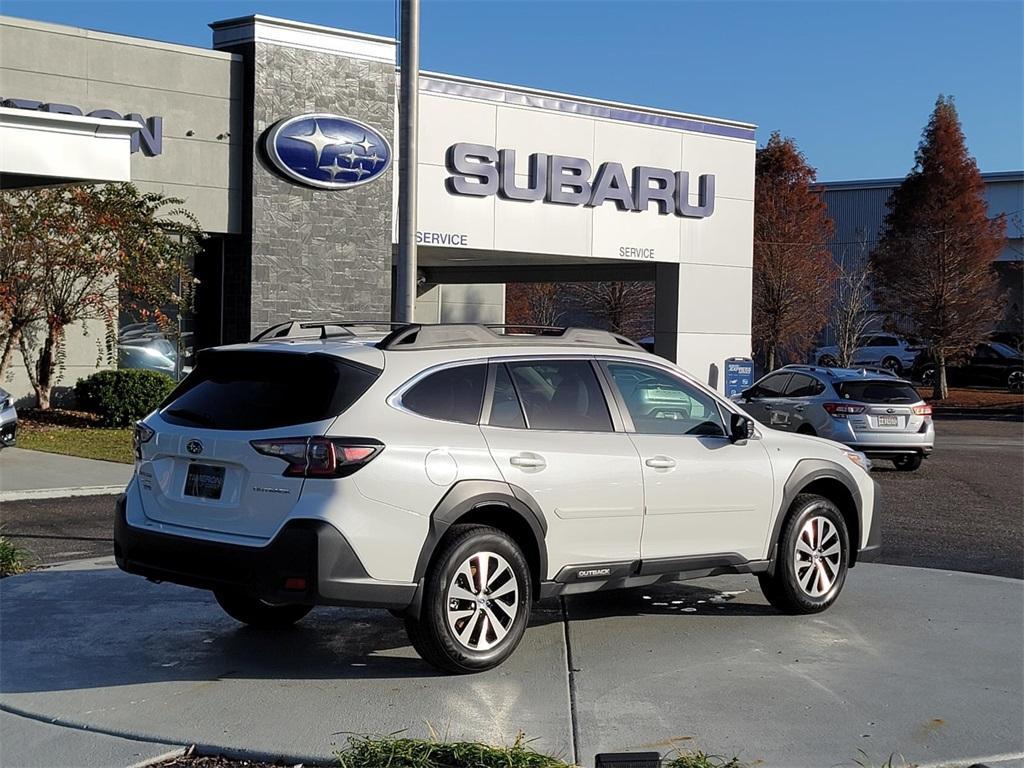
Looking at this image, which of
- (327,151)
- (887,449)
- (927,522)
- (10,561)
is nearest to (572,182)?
(327,151)

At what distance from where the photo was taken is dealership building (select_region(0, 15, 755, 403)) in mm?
22234

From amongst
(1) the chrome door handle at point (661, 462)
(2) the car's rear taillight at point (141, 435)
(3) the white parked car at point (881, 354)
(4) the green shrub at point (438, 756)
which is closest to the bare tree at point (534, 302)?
(3) the white parked car at point (881, 354)

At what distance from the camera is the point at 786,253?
41.7m

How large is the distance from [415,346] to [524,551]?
4.18 feet

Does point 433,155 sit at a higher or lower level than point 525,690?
higher

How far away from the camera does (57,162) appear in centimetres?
1153

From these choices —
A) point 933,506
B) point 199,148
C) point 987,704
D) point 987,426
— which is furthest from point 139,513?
point 987,426

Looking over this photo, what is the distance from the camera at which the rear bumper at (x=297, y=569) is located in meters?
6.28

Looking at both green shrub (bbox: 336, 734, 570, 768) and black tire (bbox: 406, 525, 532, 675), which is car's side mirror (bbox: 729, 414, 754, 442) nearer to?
black tire (bbox: 406, 525, 532, 675)

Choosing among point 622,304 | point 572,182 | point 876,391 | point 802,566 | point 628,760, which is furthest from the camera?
point 622,304

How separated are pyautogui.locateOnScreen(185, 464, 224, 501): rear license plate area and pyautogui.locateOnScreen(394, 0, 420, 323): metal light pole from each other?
18.7 feet

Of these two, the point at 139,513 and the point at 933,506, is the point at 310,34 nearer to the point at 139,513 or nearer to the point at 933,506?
the point at 933,506

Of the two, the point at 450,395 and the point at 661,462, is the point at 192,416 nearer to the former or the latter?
the point at 450,395

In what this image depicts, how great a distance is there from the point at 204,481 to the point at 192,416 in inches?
16.5
